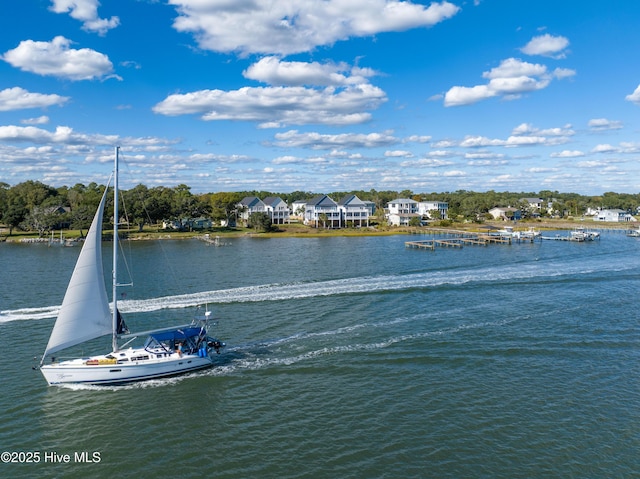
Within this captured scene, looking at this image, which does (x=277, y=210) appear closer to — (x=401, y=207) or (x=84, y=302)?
(x=401, y=207)

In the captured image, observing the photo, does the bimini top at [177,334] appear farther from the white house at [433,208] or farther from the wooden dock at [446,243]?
the white house at [433,208]

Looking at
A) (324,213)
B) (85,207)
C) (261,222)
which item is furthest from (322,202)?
(85,207)

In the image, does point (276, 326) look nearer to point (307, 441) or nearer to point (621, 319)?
point (307, 441)

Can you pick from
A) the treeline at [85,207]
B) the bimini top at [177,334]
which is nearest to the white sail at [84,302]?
the bimini top at [177,334]

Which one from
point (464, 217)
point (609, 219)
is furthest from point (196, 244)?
point (609, 219)

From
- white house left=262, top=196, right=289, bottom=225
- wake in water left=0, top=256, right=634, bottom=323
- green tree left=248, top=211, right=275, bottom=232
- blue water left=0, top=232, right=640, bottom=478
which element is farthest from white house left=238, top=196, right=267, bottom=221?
blue water left=0, top=232, right=640, bottom=478

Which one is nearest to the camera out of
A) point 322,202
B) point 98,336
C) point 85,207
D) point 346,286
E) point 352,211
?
point 98,336
